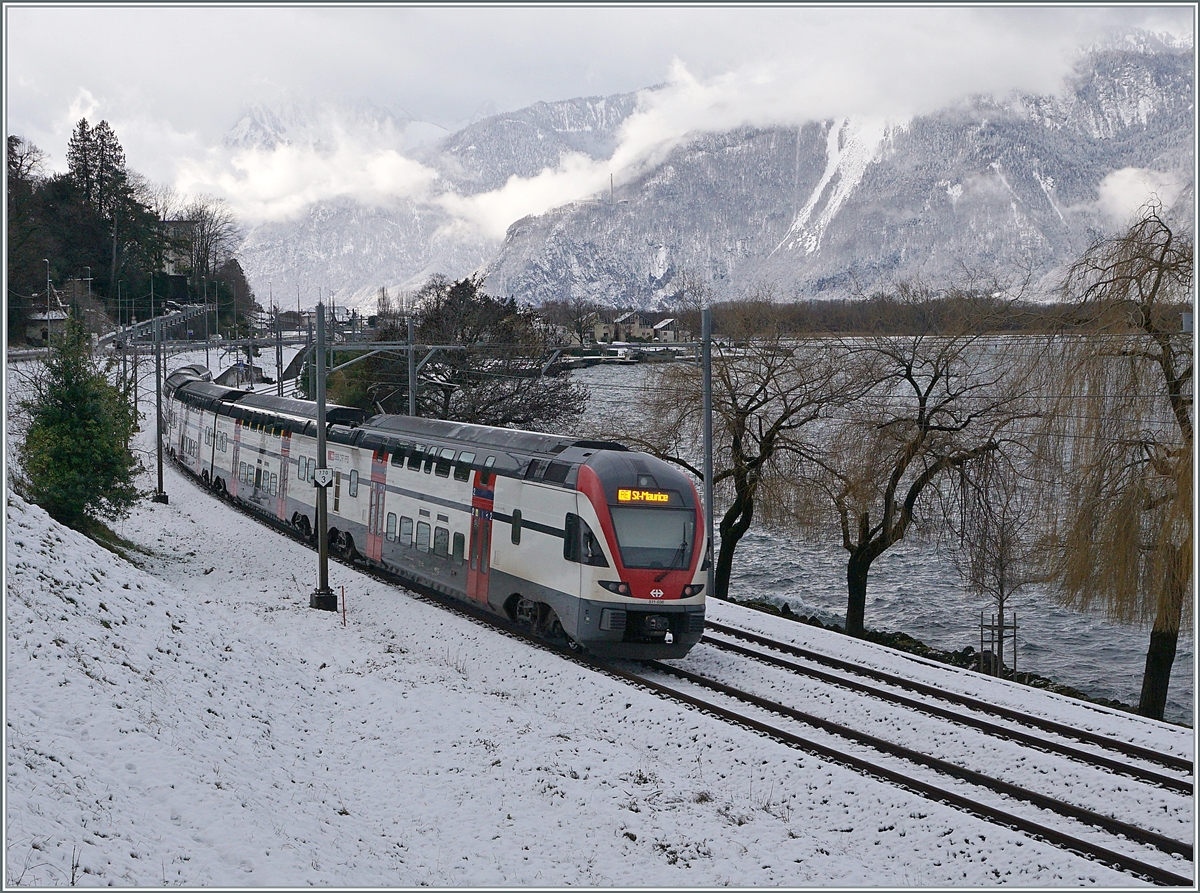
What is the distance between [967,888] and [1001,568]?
65.3 ft

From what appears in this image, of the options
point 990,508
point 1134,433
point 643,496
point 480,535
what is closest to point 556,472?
point 643,496

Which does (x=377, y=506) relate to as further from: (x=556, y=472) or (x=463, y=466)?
(x=556, y=472)

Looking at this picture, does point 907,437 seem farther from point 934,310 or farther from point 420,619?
point 420,619

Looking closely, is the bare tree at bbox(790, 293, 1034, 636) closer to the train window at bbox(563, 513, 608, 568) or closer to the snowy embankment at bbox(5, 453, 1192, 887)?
the snowy embankment at bbox(5, 453, 1192, 887)

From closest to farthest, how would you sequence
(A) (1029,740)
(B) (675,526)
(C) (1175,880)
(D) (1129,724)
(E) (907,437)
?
(C) (1175,880) < (A) (1029,740) < (D) (1129,724) < (B) (675,526) < (E) (907,437)

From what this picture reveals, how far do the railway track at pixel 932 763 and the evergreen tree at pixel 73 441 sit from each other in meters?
13.6

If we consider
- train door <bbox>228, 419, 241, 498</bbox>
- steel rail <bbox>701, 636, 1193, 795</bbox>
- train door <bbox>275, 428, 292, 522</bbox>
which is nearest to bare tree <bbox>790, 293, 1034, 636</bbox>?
steel rail <bbox>701, 636, 1193, 795</bbox>

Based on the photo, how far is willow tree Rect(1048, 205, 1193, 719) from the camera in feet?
63.9

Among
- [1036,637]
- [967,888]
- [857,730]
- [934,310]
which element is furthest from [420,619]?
[1036,637]

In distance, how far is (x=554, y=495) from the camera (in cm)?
1894

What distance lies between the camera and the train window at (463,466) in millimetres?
22141

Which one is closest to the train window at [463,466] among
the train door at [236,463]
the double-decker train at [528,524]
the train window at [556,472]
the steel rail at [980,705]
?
the double-decker train at [528,524]

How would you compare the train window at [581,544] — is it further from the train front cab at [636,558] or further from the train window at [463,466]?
the train window at [463,466]

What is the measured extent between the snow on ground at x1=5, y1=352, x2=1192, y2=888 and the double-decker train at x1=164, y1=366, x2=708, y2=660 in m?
1.40
